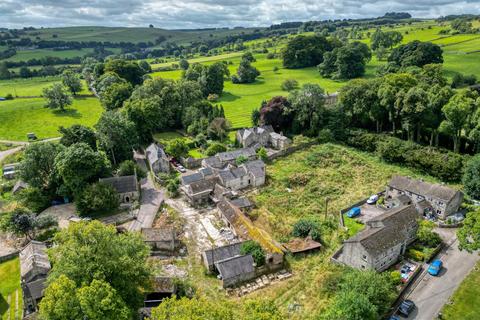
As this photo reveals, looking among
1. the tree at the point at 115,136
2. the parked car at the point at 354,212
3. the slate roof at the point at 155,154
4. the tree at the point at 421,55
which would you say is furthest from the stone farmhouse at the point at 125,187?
the tree at the point at 421,55

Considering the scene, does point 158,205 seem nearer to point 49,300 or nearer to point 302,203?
point 302,203

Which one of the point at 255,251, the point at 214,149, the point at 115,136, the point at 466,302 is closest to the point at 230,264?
→ the point at 255,251

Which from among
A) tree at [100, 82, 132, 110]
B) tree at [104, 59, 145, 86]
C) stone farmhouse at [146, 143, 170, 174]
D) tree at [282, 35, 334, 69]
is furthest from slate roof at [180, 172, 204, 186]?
tree at [282, 35, 334, 69]

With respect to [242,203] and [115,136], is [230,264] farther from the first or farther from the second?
[115,136]

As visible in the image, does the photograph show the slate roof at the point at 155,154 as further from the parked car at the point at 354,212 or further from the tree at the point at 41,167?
the parked car at the point at 354,212

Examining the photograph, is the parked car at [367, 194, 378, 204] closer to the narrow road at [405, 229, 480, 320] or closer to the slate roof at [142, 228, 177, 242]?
the narrow road at [405, 229, 480, 320]
